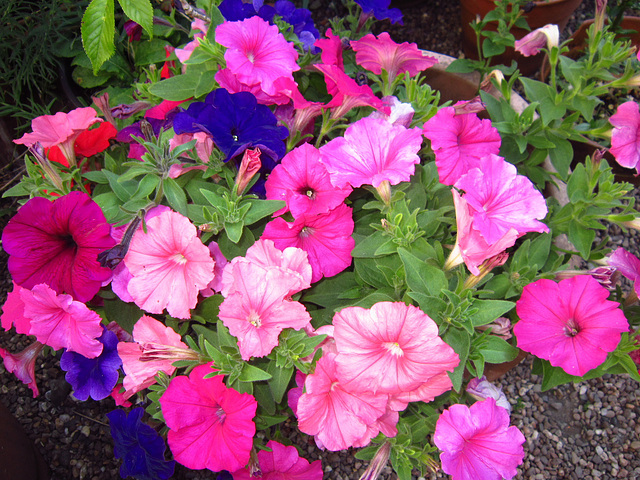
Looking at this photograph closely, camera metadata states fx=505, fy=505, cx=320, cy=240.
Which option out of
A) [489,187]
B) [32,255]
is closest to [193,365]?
[32,255]

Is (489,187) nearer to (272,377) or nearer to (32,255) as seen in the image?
(272,377)

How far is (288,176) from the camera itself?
3.77ft

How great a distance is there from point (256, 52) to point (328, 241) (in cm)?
49

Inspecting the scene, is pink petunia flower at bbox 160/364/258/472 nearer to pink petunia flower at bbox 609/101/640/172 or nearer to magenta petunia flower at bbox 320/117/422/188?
magenta petunia flower at bbox 320/117/422/188

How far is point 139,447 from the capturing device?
1.26 metres

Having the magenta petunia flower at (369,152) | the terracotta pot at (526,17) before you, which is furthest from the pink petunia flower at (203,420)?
the terracotta pot at (526,17)

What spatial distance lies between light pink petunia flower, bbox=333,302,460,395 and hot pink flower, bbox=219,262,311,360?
11 centimetres

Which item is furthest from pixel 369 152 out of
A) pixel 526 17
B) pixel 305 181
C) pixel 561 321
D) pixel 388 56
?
pixel 526 17

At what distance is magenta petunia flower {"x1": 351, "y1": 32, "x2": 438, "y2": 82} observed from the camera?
53.8 inches

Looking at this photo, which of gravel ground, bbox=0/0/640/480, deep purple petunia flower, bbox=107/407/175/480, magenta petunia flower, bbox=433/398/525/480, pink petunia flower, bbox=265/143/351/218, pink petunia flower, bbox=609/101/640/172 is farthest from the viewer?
gravel ground, bbox=0/0/640/480

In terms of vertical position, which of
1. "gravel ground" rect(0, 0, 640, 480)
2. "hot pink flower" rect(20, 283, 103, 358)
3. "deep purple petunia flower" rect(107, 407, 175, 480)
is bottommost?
"gravel ground" rect(0, 0, 640, 480)

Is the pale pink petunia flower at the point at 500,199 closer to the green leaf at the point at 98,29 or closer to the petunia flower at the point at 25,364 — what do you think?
the green leaf at the point at 98,29

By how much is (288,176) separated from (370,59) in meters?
0.48

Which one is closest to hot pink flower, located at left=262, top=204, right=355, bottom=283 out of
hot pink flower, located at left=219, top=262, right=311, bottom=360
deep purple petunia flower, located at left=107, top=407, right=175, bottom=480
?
hot pink flower, located at left=219, top=262, right=311, bottom=360
